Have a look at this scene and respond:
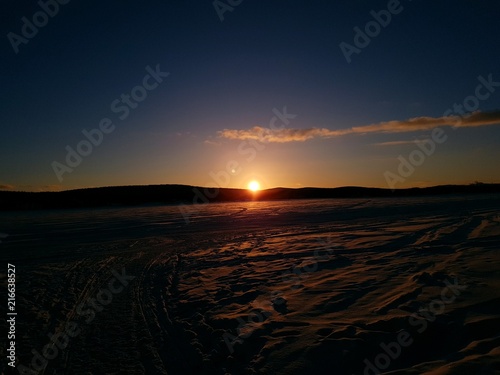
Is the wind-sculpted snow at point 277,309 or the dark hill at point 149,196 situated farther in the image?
the dark hill at point 149,196

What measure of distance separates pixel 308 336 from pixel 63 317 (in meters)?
4.35

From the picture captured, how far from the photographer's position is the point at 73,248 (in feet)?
45.2

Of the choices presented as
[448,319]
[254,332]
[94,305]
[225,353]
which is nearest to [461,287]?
[448,319]

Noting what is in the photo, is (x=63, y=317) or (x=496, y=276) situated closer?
(x=63, y=317)

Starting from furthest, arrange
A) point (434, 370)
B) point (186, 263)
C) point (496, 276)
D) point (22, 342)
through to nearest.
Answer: point (186, 263) < point (496, 276) < point (22, 342) < point (434, 370)

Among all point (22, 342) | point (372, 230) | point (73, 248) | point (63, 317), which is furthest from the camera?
point (372, 230)

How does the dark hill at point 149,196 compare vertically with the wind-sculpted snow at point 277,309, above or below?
above

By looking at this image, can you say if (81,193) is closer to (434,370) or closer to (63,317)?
(63,317)

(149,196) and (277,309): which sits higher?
(149,196)

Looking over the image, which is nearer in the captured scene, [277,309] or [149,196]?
[277,309]

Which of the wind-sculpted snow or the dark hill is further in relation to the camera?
the dark hill

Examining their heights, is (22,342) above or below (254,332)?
above

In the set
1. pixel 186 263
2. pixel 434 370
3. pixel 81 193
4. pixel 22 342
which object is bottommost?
pixel 434 370

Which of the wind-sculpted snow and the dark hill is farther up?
the dark hill
